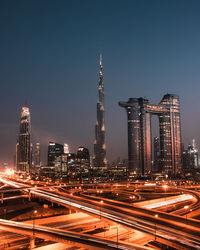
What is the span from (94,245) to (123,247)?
416 centimetres

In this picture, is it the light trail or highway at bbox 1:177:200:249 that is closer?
highway at bbox 1:177:200:249

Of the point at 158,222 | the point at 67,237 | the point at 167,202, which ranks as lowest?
the point at 167,202

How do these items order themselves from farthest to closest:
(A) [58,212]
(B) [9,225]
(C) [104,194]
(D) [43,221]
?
(C) [104,194]
(A) [58,212]
(D) [43,221]
(B) [9,225]

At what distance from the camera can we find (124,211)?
5303 centimetres

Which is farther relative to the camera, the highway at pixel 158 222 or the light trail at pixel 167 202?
the light trail at pixel 167 202

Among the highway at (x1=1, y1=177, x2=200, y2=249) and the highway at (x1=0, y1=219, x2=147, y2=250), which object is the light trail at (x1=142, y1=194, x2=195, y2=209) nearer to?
the highway at (x1=1, y1=177, x2=200, y2=249)

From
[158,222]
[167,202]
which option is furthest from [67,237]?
[167,202]

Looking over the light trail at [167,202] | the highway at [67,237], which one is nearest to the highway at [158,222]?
the highway at [67,237]

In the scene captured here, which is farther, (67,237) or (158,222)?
(158,222)

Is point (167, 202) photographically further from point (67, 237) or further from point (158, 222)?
point (67, 237)

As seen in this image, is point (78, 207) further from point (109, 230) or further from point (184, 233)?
point (184, 233)

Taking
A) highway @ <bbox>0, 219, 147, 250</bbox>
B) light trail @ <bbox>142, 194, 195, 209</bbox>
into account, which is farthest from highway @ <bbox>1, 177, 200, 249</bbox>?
light trail @ <bbox>142, 194, 195, 209</bbox>

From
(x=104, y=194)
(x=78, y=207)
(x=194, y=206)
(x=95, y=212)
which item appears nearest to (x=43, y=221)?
(x=78, y=207)

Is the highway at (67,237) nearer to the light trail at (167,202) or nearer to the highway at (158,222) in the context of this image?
the highway at (158,222)
